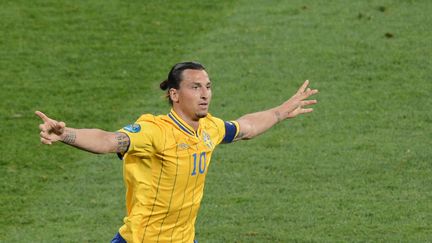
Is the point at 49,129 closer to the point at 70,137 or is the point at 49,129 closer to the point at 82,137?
the point at 70,137

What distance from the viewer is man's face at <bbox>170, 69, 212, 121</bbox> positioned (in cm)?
918

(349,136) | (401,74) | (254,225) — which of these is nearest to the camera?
(254,225)

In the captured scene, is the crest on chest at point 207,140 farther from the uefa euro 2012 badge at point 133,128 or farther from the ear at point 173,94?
the uefa euro 2012 badge at point 133,128

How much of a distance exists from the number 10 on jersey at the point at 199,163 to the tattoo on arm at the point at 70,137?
1.36 m

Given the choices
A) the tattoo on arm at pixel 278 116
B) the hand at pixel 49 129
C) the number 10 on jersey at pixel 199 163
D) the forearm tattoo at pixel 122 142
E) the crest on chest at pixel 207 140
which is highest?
the hand at pixel 49 129

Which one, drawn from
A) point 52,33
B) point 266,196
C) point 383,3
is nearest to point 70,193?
point 266,196

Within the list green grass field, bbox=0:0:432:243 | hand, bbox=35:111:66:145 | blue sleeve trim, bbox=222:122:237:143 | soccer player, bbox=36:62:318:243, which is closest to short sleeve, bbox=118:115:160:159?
soccer player, bbox=36:62:318:243

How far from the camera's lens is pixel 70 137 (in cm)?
817

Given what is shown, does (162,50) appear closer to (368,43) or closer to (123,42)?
(123,42)

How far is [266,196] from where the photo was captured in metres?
13.5

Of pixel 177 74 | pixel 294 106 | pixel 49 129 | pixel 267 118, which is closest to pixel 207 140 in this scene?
pixel 177 74

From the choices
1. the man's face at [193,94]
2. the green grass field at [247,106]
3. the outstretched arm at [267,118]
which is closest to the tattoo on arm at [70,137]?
the man's face at [193,94]

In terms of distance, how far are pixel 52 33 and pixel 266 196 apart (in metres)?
6.13

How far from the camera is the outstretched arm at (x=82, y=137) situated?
8.00 meters
